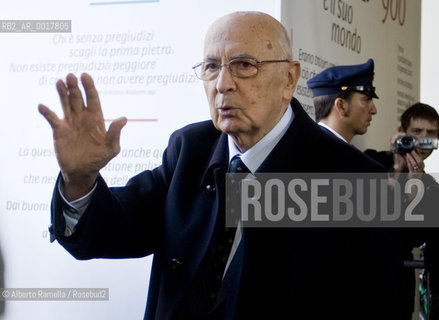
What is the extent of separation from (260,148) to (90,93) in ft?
1.85

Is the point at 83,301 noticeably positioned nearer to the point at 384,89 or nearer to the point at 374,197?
the point at 374,197

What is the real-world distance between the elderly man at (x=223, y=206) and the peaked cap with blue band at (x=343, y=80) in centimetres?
181

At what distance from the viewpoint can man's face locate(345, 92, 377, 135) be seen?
457 centimetres

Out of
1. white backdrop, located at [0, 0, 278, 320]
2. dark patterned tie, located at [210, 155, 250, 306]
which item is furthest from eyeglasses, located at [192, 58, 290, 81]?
white backdrop, located at [0, 0, 278, 320]

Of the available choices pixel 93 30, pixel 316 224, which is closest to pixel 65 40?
pixel 93 30

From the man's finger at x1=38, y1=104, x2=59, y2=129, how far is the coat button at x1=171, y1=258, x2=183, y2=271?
53cm

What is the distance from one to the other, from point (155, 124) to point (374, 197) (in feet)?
4.81

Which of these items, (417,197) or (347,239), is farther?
(417,197)

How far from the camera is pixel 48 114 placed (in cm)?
190

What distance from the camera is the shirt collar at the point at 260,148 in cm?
228

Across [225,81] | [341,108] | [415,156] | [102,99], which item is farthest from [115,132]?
[415,156]

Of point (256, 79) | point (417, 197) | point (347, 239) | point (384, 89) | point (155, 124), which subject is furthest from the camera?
point (384, 89)

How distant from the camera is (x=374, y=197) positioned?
2338mm

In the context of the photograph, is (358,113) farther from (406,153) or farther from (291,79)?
(291,79)
